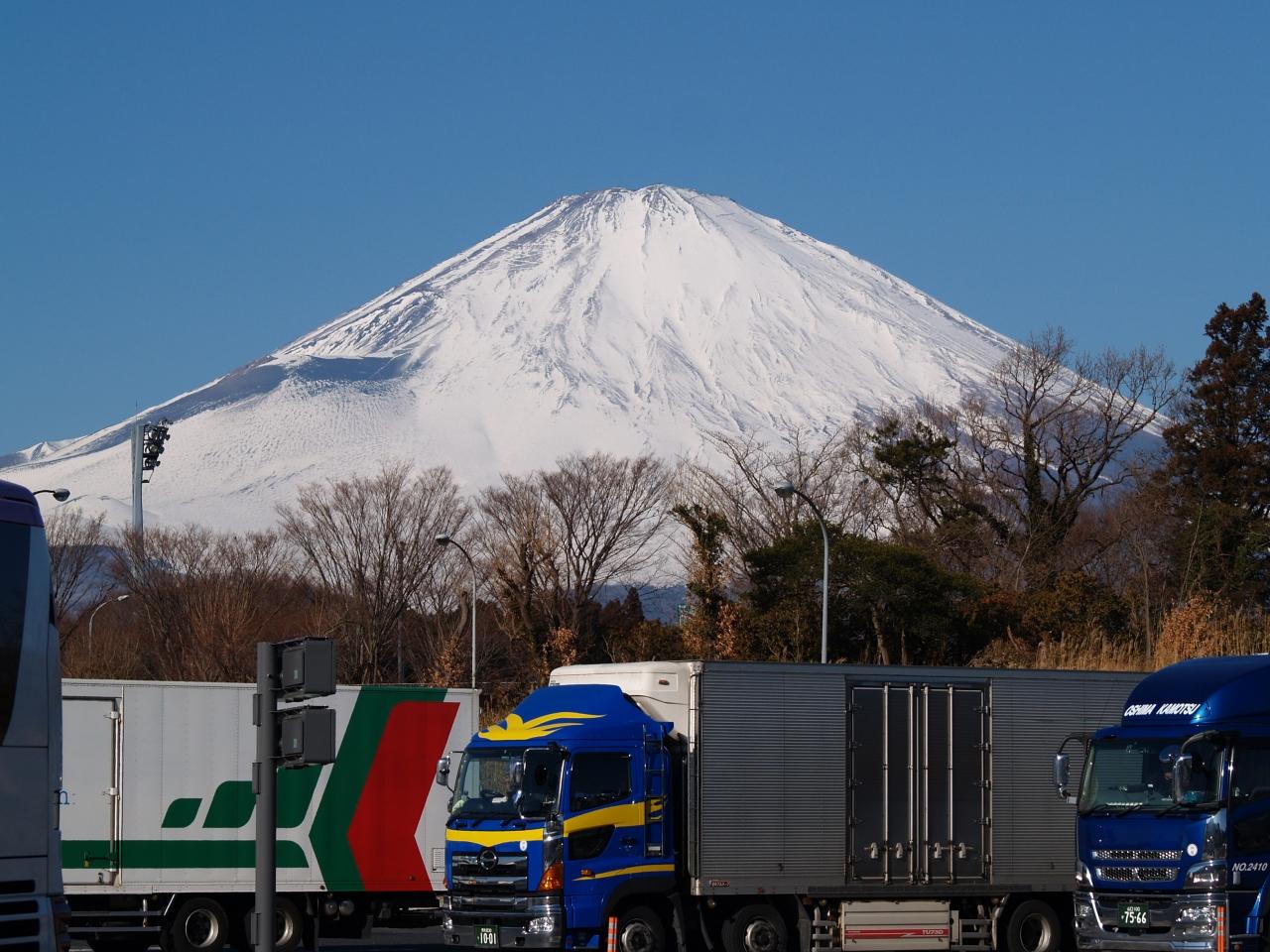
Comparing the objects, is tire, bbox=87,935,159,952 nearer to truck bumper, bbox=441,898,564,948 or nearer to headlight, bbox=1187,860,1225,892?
truck bumper, bbox=441,898,564,948

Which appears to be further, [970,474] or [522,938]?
[970,474]

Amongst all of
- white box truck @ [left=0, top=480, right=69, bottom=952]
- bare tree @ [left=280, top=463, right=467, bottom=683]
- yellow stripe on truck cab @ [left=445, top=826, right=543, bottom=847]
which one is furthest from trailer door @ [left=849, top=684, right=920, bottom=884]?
bare tree @ [left=280, top=463, right=467, bottom=683]

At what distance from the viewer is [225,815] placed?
22.9 m

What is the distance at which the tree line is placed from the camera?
180 feet

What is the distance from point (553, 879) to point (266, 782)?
6.54 metres

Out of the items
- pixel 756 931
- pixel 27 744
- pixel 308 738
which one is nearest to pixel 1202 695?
pixel 756 931

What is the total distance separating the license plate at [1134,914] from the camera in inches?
738

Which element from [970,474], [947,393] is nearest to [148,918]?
[970,474]

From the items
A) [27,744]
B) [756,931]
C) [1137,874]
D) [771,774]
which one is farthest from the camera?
[771,774]

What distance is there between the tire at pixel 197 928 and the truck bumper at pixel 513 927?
12.9ft

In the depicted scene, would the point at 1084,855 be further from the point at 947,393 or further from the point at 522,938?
the point at 947,393

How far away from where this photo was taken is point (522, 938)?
19.9m

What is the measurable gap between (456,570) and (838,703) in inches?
2239

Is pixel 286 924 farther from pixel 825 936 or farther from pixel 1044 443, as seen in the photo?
pixel 1044 443
